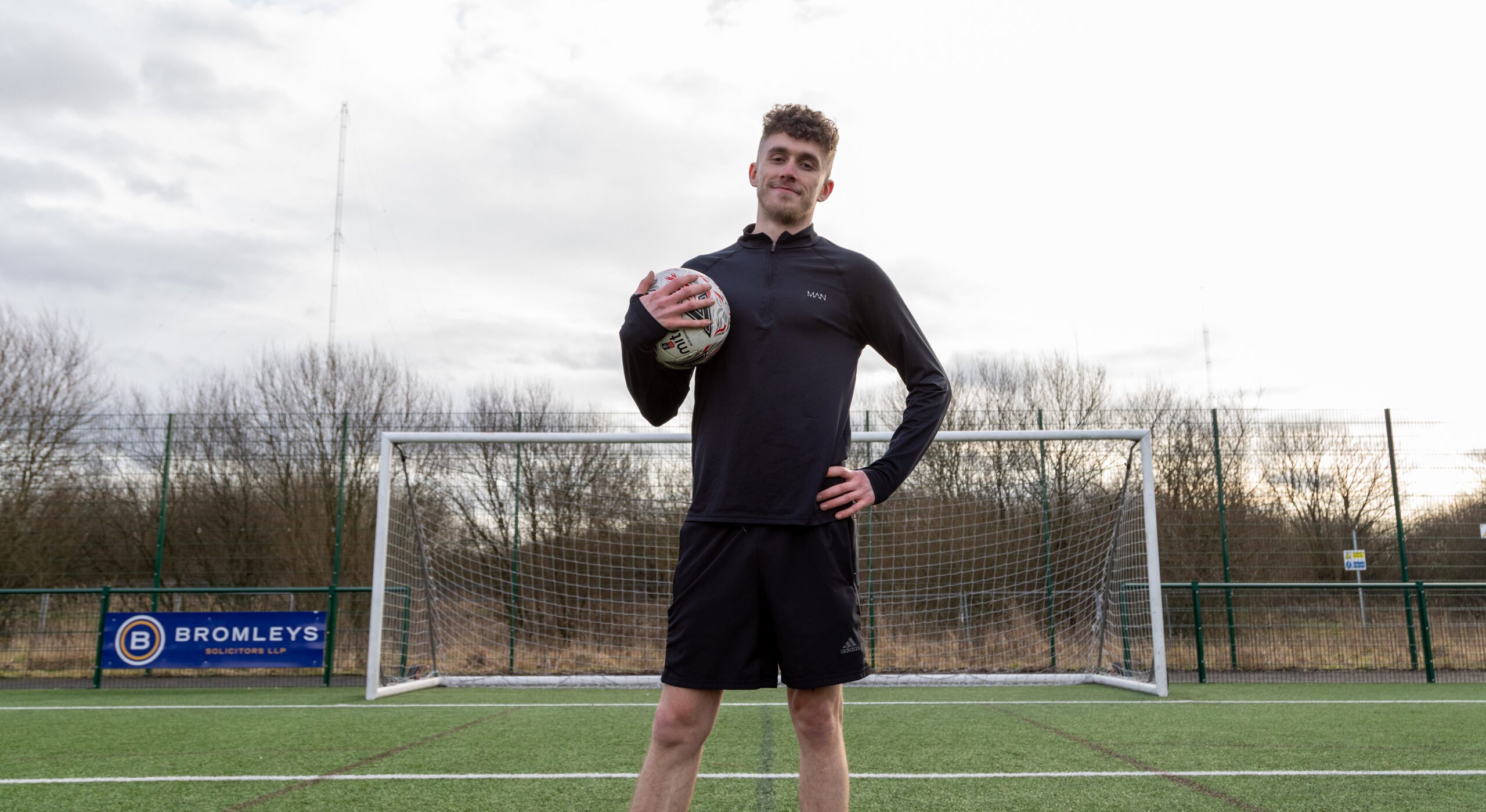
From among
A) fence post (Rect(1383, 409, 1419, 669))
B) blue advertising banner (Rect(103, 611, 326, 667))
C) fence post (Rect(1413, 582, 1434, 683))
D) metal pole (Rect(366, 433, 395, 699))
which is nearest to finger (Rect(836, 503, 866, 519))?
metal pole (Rect(366, 433, 395, 699))

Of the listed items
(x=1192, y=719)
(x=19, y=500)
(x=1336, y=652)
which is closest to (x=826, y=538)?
(x=1192, y=719)

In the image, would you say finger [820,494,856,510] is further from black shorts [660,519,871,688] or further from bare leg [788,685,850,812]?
bare leg [788,685,850,812]

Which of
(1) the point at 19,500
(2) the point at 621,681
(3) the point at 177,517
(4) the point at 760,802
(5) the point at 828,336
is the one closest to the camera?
(5) the point at 828,336

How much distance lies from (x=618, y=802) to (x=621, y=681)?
492 centimetres

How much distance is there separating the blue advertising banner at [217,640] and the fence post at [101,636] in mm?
54

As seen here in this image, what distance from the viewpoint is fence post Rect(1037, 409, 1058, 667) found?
855 centimetres

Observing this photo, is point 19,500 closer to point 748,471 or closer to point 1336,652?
point 748,471

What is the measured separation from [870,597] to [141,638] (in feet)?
22.4

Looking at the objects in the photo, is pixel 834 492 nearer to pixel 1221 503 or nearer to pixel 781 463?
pixel 781 463

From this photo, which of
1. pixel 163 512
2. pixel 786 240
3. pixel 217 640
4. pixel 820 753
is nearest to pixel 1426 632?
pixel 820 753

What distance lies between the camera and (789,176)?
1969 mm

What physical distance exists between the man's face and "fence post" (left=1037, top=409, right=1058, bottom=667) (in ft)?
21.8

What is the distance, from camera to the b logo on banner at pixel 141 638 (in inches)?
324

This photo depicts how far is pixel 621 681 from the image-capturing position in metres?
7.75
